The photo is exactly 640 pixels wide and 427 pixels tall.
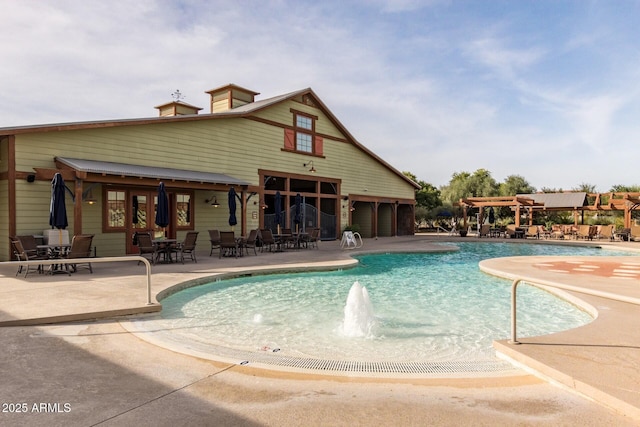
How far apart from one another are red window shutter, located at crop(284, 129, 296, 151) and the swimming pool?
375 inches

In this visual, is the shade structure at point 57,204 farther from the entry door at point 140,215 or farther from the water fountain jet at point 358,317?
the water fountain jet at point 358,317

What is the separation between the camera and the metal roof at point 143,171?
10.7m

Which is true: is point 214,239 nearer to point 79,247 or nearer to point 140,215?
point 140,215

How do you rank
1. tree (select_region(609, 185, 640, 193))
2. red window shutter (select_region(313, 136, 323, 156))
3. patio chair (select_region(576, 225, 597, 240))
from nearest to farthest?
red window shutter (select_region(313, 136, 323, 156))
patio chair (select_region(576, 225, 597, 240))
tree (select_region(609, 185, 640, 193))

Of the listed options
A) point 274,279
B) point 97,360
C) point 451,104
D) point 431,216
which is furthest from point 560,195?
point 97,360

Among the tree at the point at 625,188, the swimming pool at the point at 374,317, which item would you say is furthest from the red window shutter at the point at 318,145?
the tree at the point at 625,188

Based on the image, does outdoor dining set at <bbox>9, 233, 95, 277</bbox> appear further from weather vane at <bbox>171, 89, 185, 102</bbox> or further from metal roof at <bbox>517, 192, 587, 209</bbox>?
metal roof at <bbox>517, 192, 587, 209</bbox>

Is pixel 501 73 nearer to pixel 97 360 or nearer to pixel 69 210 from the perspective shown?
pixel 69 210

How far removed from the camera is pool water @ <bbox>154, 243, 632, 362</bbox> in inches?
185

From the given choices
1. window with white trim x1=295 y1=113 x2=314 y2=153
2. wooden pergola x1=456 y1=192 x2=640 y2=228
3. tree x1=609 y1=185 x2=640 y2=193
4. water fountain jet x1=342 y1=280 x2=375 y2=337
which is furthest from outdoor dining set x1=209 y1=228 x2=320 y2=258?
tree x1=609 y1=185 x2=640 y2=193

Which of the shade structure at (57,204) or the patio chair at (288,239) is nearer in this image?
the shade structure at (57,204)

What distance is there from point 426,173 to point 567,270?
34.8 m

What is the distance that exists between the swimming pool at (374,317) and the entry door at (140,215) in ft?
18.7

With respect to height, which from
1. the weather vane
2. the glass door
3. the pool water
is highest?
the weather vane
